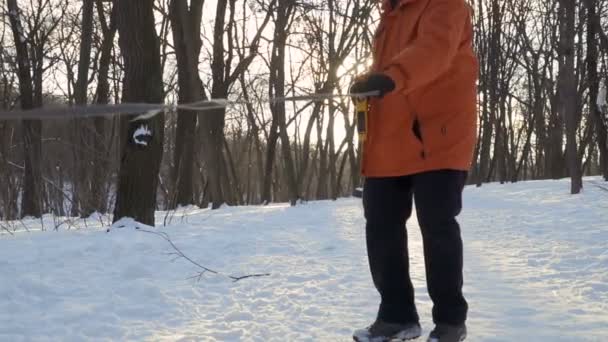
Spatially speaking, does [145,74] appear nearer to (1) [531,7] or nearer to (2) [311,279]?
(2) [311,279]

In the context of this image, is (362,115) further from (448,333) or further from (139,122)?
(139,122)

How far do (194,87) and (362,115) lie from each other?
36.1ft

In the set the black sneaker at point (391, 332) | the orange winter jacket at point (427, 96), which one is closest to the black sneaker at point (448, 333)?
the black sneaker at point (391, 332)

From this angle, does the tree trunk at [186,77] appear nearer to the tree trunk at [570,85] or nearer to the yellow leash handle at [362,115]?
the tree trunk at [570,85]

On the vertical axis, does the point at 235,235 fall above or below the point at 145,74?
below

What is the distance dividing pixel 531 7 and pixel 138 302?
75.9 ft

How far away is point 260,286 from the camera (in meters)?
4.02

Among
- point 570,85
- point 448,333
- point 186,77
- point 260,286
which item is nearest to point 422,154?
point 448,333

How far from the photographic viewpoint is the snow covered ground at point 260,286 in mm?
3033

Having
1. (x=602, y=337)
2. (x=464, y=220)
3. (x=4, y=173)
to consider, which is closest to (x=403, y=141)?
(x=602, y=337)

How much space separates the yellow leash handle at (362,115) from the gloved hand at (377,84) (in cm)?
17

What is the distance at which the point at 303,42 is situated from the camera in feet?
74.9

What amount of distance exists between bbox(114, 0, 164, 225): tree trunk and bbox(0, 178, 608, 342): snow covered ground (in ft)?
1.51

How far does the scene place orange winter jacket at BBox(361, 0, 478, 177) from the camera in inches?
97.4
